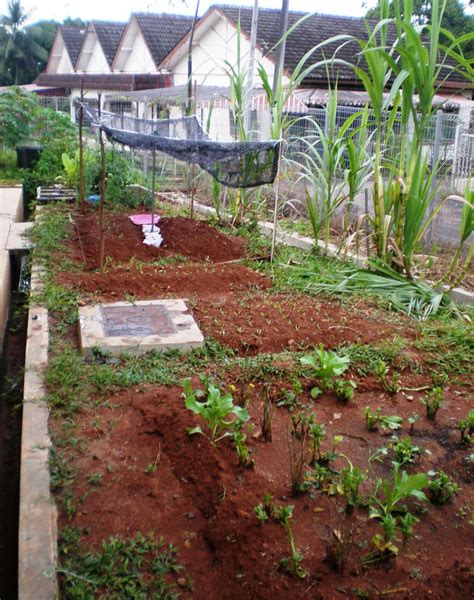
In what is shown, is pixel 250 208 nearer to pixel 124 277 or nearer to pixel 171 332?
pixel 124 277

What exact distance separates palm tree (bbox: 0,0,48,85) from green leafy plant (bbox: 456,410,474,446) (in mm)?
46056

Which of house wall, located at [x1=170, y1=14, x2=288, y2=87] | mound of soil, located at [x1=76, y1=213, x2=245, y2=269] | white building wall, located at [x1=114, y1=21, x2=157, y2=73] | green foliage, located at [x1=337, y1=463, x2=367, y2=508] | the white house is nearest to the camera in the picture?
green foliage, located at [x1=337, y1=463, x2=367, y2=508]

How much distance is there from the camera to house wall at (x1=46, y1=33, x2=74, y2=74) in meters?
35.1

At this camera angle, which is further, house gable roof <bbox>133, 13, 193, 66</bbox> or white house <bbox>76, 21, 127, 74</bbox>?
white house <bbox>76, 21, 127, 74</bbox>

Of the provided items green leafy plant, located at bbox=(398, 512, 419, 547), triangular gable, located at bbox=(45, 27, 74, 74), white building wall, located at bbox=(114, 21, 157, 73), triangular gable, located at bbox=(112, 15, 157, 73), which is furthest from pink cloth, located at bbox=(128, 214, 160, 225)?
triangular gable, located at bbox=(45, 27, 74, 74)

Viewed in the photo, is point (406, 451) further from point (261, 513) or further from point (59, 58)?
point (59, 58)

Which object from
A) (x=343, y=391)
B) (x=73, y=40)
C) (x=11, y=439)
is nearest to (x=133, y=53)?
(x=73, y=40)

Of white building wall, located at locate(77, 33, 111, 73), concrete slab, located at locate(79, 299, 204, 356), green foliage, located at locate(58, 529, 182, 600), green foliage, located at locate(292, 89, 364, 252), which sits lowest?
green foliage, located at locate(58, 529, 182, 600)

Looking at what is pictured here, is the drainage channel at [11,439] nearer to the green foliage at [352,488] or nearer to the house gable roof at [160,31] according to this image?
the green foliage at [352,488]

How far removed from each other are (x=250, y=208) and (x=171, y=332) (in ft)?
13.0

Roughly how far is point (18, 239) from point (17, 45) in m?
43.1

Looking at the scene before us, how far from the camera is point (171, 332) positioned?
4.48 m

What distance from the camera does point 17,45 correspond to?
44906 mm

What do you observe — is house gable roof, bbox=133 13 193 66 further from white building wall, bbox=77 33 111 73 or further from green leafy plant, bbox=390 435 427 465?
green leafy plant, bbox=390 435 427 465
